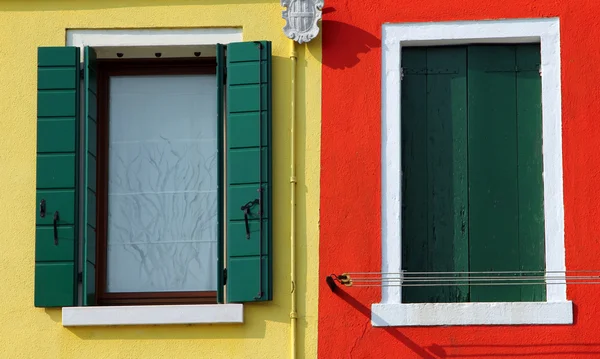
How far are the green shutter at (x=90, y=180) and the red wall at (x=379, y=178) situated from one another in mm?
1569

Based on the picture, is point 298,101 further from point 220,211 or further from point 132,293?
point 132,293

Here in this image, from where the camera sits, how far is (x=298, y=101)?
10.7 meters

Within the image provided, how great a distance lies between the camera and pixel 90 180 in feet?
35.0

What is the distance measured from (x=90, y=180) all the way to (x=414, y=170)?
2.21 metres

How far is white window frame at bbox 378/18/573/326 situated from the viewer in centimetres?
1020

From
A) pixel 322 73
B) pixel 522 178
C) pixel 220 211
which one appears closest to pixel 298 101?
pixel 322 73

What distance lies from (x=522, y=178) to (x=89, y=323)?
10.0ft

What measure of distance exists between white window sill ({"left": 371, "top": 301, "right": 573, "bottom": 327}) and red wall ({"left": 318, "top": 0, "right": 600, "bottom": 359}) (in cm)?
5

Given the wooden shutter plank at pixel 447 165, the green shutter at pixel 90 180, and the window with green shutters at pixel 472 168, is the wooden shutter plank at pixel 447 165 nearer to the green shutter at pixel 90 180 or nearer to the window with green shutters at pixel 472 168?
the window with green shutters at pixel 472 168

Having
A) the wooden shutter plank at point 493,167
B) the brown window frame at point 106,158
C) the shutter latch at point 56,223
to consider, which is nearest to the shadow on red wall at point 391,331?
the wooden shutter plank at point 493,167

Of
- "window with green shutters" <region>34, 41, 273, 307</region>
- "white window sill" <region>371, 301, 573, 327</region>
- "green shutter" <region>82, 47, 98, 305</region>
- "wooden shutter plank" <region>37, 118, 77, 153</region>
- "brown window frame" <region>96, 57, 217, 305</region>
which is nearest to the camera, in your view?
"white window sill" <region>371, 301, 573, 327</region>

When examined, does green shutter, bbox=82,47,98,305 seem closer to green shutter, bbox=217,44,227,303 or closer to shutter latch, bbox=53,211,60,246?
shutter latch, bbox=53,211,60,246

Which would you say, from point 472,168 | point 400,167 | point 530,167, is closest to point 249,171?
point 400,167

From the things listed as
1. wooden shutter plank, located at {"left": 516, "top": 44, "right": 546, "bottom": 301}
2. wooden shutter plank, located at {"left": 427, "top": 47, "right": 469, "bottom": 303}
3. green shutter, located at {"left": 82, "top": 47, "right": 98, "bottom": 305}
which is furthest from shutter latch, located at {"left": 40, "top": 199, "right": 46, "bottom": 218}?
wooden shutter plank, located at {"left": 516, "top": 44, "right": 546, "bottom": 301}
